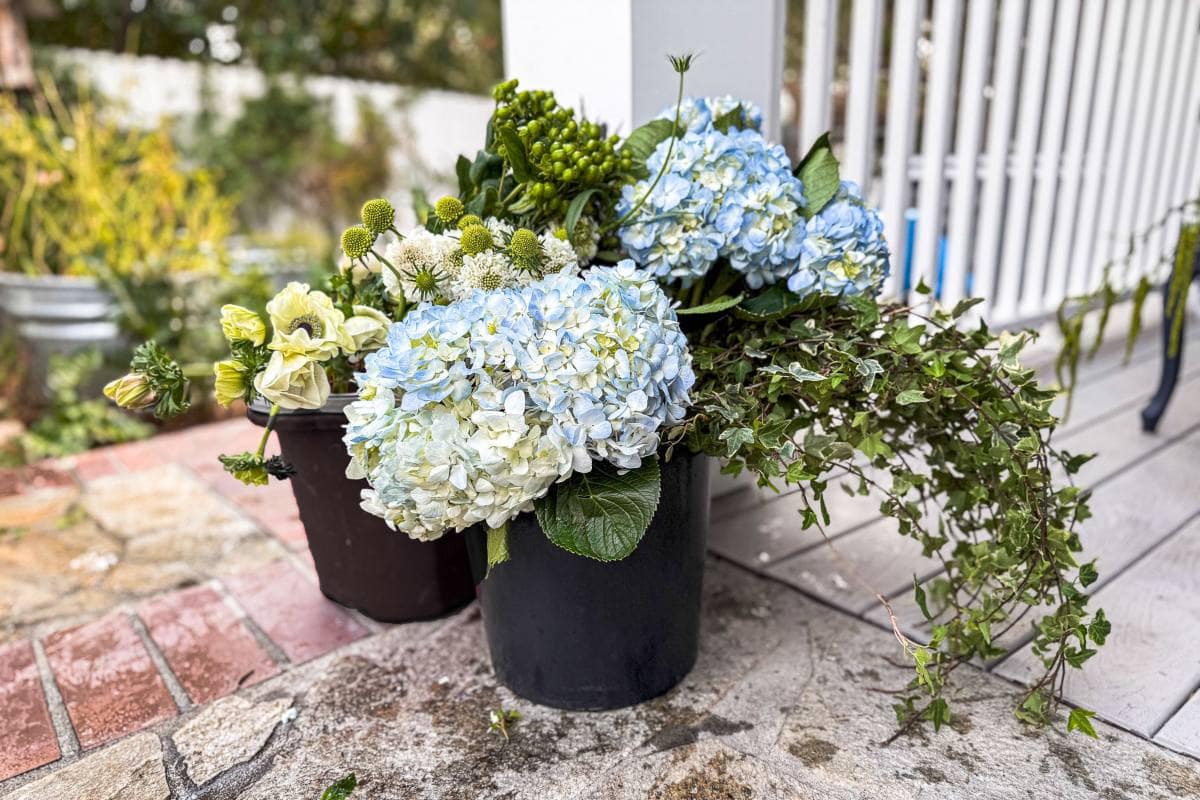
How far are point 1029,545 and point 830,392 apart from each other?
1.02 ft

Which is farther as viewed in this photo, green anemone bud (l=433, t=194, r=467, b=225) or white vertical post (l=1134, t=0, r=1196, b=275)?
white vertical post (l=1134, t=0, r=1196, b=275)

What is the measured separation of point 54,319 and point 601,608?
2.54m

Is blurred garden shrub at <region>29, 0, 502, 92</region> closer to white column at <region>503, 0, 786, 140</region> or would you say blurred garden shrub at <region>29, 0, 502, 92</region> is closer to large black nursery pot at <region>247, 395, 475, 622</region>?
white column at <region>503, 0, 786, 140</region>

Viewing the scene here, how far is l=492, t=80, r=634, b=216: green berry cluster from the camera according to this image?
3.66 ft

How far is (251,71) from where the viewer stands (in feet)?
20.5

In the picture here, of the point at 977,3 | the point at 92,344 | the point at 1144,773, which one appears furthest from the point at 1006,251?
the point at 92,344

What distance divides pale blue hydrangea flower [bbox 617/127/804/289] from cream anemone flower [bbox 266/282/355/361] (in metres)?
0.41

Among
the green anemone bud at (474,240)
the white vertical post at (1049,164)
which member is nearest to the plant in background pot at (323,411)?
the green anemone bud at (474,240)

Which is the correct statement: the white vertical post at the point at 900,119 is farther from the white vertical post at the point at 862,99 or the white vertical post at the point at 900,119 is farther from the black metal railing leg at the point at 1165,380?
the black metal railing leg at the point at 1165,380

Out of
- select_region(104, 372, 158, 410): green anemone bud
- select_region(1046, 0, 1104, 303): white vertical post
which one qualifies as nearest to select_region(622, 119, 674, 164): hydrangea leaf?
select_region(104, 372, 158, 410): green anemone bud

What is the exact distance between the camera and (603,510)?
98 centimetres

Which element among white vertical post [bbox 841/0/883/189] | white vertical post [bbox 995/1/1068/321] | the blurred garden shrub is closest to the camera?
white vertical post [bbox 841/0/883/189]

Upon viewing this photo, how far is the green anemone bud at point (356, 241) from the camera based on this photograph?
3.41 ft

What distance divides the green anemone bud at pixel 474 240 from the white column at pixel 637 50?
1.82ft
